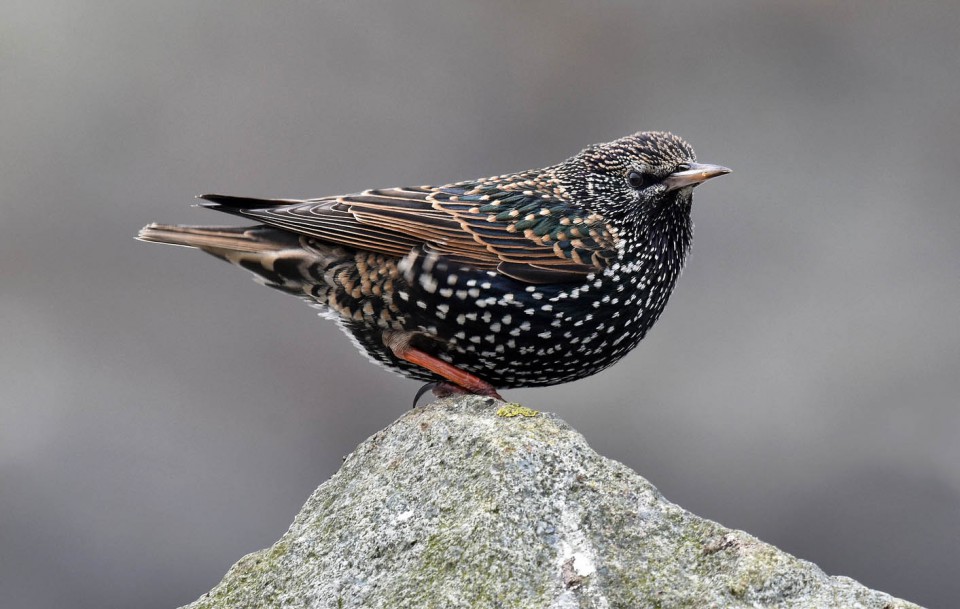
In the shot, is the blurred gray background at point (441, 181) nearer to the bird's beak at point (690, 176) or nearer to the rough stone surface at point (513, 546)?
the bird's beak at point (690, 176)

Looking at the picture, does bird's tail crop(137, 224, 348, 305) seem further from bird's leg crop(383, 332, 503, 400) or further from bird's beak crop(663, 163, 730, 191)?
bird's beak crop(663, 163, 730, 191)

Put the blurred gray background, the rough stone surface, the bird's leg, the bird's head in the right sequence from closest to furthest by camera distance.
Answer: the rough stone surface → the bird's leg → the bird's head → the blurred gray background

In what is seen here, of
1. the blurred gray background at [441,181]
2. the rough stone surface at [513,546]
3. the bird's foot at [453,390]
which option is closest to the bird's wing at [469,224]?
the bird's foot at [453,390]

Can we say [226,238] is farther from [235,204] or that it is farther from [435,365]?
[435,365]

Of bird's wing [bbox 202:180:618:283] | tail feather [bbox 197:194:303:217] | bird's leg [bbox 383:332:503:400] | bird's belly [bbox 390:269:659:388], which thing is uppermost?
bird's wing [bbox 202:180:618:283]

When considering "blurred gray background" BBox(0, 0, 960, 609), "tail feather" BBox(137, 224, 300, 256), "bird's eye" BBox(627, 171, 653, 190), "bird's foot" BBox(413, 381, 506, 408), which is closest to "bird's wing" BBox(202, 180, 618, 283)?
"tail feather" BBox(137, 224, 300, 256)

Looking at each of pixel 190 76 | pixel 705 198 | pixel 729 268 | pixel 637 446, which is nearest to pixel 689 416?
pixel 637 446

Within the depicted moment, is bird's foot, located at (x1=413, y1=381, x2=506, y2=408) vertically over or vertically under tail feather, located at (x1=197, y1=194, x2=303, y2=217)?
under
